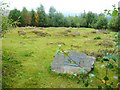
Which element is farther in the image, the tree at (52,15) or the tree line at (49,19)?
the tree at (52,15)

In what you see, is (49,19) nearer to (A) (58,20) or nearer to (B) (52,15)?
(A) (58,20)

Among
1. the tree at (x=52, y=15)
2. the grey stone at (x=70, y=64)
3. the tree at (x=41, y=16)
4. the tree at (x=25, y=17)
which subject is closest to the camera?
the grey stone at (x=70, y=64)

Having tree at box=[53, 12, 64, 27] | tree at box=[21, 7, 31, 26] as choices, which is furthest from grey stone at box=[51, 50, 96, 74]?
tree at box=[53, 12, 64, 27]

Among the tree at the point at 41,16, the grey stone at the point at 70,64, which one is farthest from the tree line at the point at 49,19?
the grey stone at the point at 70,64

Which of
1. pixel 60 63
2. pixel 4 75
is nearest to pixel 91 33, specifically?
pixel 60 63

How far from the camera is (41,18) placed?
110 feet

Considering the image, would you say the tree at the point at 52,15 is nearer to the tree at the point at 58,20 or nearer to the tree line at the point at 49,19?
the tree line at the point at 49,19

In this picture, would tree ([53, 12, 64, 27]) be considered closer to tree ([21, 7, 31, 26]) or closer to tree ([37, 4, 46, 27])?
tree ([37, 4, 46, 27])

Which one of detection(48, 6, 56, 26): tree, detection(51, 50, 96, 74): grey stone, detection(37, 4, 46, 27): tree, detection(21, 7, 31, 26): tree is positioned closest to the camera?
detection(51, 50, 96, 74): grey stone

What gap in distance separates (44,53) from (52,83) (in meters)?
3.73

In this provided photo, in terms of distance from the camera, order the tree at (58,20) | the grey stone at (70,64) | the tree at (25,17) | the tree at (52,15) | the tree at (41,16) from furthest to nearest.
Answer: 1. the tree at (58,20)
2. the tree at (52,15)
3. the tree at (41,16)
4. the tree at (25,17)
5. the grey stone at (70,64)

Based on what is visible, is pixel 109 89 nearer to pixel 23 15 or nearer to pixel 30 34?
pixel 30 34

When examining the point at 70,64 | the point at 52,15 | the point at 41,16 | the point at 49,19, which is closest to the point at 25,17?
the point at 41,16

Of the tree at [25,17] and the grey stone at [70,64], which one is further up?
the tree at [25,17]
